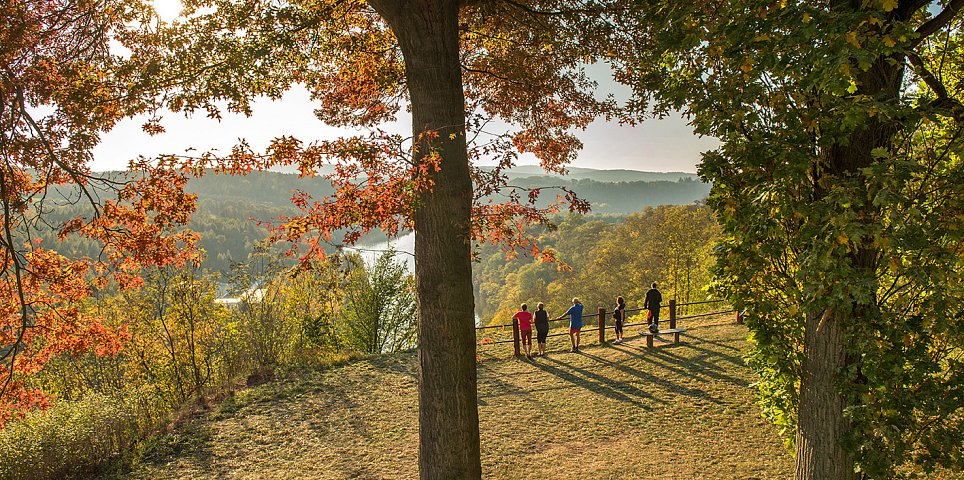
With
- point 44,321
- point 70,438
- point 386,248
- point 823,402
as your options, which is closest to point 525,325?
point 386,248

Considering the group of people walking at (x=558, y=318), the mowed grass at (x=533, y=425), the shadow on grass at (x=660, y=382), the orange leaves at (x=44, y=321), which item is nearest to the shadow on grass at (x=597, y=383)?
the mowed grass at (x=533, y=425)

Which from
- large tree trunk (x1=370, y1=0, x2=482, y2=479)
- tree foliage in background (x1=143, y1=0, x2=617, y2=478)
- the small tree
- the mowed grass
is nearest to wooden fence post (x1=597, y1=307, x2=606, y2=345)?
the mowed grass

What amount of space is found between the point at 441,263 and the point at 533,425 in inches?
173

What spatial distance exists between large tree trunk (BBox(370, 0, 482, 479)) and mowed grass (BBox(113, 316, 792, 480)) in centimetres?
209

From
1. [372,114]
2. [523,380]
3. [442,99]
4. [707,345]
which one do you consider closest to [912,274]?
[442,99]

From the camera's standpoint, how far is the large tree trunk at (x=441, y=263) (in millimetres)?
4250

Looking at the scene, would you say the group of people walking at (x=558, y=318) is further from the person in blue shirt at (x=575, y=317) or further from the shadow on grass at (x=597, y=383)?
the shadow on grass at (x=597, y=383)

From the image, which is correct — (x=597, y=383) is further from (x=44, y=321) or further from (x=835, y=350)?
(x=44, y=321)

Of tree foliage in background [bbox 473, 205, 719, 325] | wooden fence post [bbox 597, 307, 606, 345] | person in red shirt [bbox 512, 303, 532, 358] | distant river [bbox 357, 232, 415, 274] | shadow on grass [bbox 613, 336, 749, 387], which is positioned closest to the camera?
distant river [bbox 357, 232, 415, 274]

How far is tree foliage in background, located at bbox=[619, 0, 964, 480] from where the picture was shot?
2779 mm

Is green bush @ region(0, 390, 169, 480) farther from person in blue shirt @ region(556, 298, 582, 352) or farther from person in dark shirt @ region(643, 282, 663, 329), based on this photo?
person in dark shirt @ region(643, 282, 663, 329)

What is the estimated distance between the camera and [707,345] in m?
11.1

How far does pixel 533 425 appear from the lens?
7621mm

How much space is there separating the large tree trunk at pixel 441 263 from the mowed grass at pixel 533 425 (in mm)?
2095
